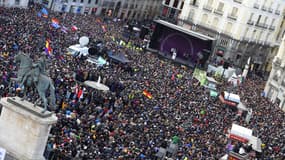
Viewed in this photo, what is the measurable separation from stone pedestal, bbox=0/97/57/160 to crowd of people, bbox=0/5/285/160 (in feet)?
9.71

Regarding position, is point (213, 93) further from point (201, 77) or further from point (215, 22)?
point (215, 22)

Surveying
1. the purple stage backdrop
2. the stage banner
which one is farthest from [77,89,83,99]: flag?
the purple stage backdrop

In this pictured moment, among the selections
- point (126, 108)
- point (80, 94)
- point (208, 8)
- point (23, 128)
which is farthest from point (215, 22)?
point (23, 128)

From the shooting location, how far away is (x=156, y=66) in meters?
62.6

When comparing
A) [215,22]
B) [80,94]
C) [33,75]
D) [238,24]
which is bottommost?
[80,94]

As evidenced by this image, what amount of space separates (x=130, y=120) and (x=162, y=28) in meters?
43.6

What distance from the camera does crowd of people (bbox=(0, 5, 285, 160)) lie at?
104 ft

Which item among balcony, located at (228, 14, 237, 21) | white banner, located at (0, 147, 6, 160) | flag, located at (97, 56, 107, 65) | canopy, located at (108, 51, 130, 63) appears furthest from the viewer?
balcony, located at (228, 14, 237, 21)

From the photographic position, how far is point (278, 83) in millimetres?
72812

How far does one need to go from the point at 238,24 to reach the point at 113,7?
22135 mm

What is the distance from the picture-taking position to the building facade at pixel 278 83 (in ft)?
232

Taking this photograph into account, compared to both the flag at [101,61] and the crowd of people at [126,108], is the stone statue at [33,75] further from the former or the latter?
the flag at [101,61]

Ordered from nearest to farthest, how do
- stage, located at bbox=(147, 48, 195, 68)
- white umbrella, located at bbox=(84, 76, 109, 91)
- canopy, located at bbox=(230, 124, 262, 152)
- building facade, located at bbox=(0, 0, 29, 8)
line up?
canopy, located at bbox=(230, 124, 262, 152) → white umbrella, located at bbox=(84, 76, 109, 91) → building facade, located at bbox=(0, 0, 29, 8) → stage, located at bbox=(147, 48, 195, 68)

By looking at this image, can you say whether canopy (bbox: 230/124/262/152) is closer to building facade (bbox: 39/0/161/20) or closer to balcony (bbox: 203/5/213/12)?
building facade (bbox: 39/0/161/20)
